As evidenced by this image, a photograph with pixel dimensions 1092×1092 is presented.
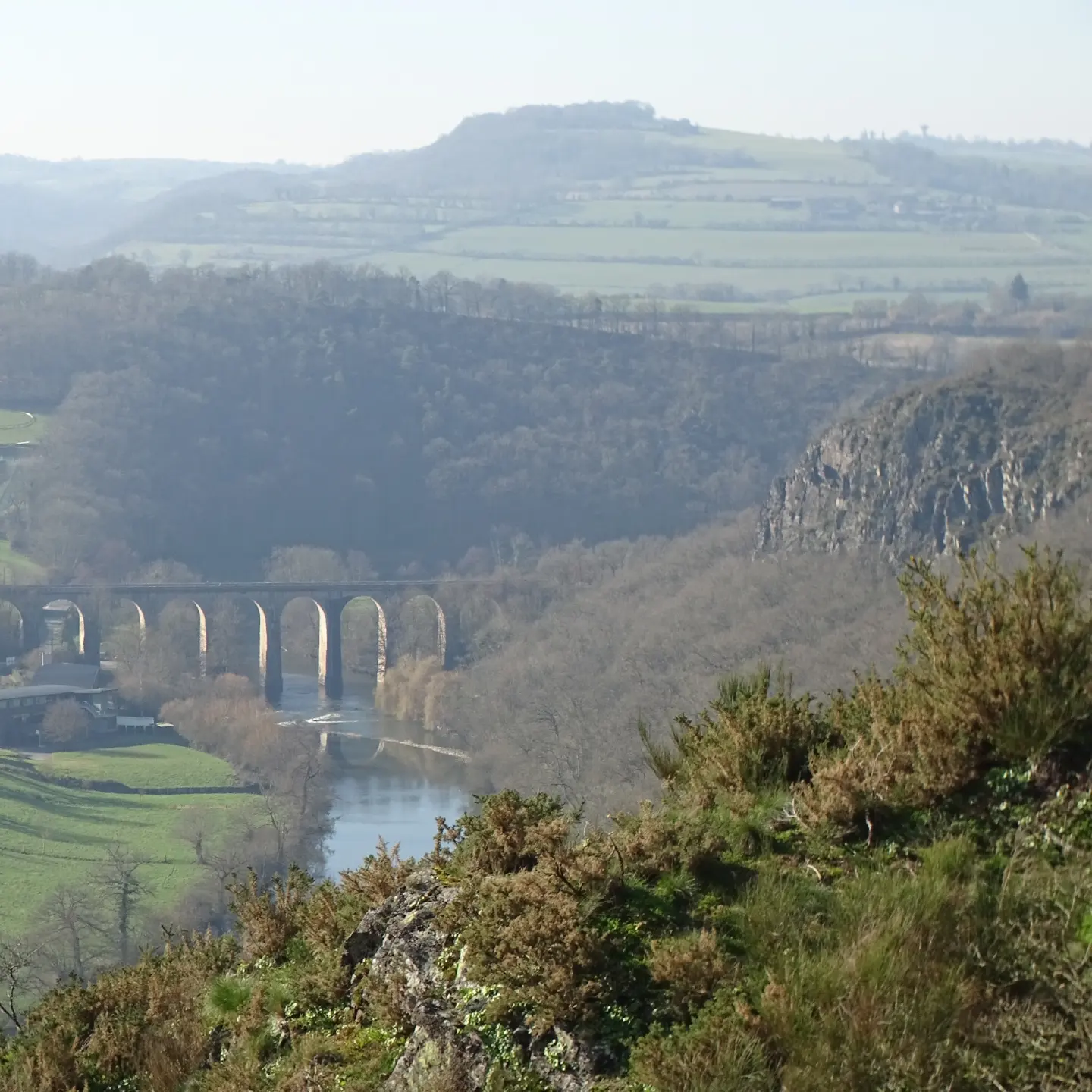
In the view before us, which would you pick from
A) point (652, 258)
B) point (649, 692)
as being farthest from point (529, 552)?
point (652, 258)

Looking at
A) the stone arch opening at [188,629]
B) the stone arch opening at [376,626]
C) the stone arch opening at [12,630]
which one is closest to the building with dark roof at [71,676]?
the stone arch opening at [12,630]

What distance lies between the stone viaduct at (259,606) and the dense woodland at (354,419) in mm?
6148

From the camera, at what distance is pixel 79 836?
54.9 metres

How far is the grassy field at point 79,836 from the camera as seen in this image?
47.1 metres

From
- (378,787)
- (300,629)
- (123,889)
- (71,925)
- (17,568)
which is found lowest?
(300,629)

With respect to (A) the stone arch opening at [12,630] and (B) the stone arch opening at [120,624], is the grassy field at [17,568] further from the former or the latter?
(B) the stone arch opening at [120,624]

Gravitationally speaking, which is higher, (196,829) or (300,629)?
(196,829)

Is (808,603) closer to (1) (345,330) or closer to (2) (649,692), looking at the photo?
(2) (649,692)

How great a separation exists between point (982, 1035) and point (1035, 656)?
183 centimetres

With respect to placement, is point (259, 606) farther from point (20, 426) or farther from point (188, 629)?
point (20, 426)

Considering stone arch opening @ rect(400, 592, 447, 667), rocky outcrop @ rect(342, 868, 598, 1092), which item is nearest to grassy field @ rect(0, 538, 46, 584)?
stone arch opening @ rect(400, 592, 447, 667)

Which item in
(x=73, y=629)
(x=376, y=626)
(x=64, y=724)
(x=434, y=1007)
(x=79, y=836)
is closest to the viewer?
(x=434, y=1007)

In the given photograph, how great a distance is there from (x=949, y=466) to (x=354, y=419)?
56.2 meters

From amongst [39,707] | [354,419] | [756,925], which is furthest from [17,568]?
[756,925]
